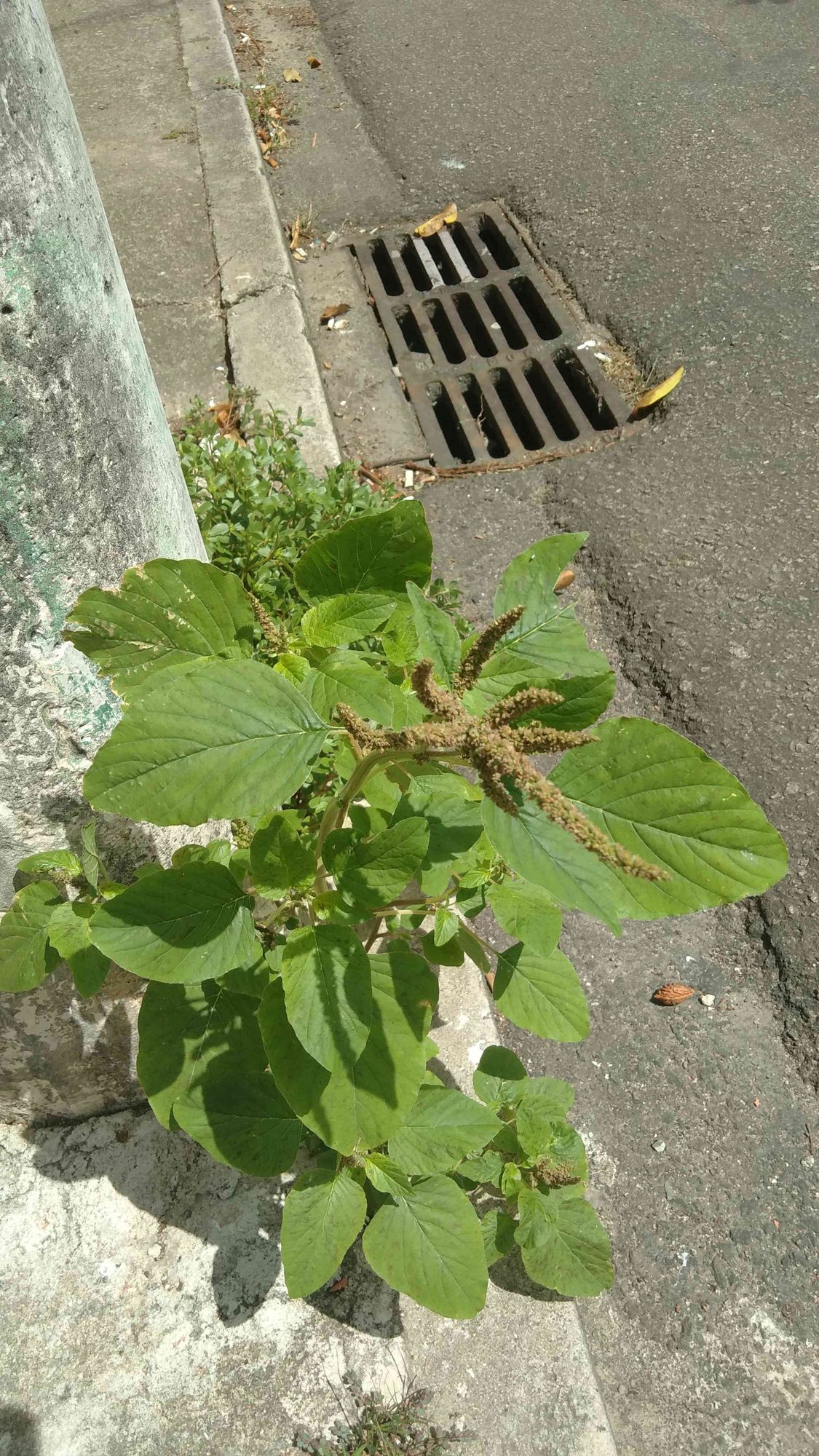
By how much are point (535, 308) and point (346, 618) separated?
324 centimetres

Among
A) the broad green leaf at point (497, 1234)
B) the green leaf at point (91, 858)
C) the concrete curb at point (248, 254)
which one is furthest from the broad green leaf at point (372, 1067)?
the concrete curb at point (248, 254)

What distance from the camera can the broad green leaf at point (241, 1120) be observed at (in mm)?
1377

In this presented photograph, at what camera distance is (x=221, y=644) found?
1.28 m

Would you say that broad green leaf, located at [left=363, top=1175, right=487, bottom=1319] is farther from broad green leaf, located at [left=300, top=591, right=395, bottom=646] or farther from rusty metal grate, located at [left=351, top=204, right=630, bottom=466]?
rusty metal grate, located at [left=351, top=204, right=630, bottom=466]

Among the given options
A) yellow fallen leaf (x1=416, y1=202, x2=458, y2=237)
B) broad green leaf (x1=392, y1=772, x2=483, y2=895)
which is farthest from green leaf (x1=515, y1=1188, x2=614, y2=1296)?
yellow fallen leaf (x1=416, y1=202, x2=458, y2=237)

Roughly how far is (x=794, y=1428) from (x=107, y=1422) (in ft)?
4.01

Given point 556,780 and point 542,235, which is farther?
point 542,235

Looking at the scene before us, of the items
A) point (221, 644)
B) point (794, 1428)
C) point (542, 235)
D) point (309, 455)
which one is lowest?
point (794, 1428)

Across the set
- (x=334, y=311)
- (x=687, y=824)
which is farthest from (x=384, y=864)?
(x=334, y=311)

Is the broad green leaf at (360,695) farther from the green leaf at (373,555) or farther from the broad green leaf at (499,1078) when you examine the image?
the broad green leaf at (499,1078)

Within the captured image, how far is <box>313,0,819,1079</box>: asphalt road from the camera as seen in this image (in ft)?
8.93

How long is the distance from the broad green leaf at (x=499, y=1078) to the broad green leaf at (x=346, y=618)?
858 millimetres

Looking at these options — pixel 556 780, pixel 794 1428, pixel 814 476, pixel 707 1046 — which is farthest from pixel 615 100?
pixel 794 1428

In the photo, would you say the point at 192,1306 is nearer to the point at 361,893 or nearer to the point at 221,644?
the point at 361,893
